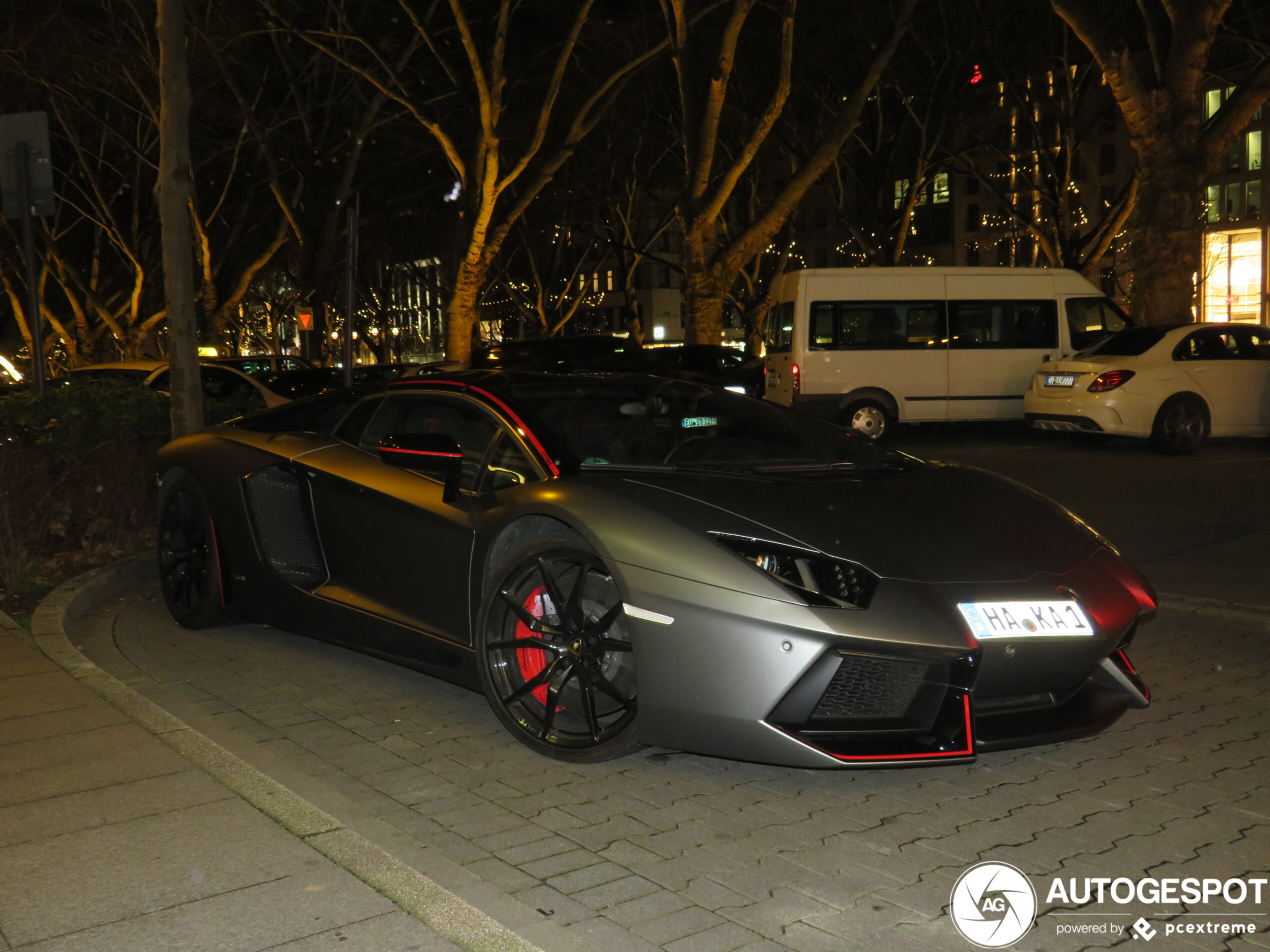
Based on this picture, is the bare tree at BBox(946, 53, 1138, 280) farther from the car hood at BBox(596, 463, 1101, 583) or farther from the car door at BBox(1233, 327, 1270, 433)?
the car hood at BBox(596, 463, 1101, 583)

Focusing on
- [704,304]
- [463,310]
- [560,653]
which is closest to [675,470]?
[560,653]

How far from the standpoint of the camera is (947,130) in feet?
104

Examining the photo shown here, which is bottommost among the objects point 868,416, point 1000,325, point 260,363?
point 868,416

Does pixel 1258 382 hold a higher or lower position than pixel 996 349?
lower

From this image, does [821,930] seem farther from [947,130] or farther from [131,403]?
[947,130]

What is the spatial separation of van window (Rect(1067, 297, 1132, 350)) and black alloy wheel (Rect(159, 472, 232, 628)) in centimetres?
1460

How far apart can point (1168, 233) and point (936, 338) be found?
12.1 feet

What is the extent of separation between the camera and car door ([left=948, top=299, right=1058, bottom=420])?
18.4 meters

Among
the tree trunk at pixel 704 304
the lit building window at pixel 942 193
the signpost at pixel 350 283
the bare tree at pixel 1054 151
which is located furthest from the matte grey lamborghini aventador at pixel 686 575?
the lit building window at pixel 942 193

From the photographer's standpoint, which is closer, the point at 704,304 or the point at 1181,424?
the point at 1181,424

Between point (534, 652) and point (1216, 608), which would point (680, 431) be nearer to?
point (534, 652)

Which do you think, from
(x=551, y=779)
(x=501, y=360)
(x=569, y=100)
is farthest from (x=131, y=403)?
(x=569, y=100)

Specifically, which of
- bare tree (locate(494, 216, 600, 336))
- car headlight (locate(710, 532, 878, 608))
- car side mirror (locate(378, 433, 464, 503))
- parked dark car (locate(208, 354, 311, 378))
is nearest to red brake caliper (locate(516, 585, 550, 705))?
car side mirror (locate(378, 433, 464, 503))

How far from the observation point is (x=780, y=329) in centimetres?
1900
